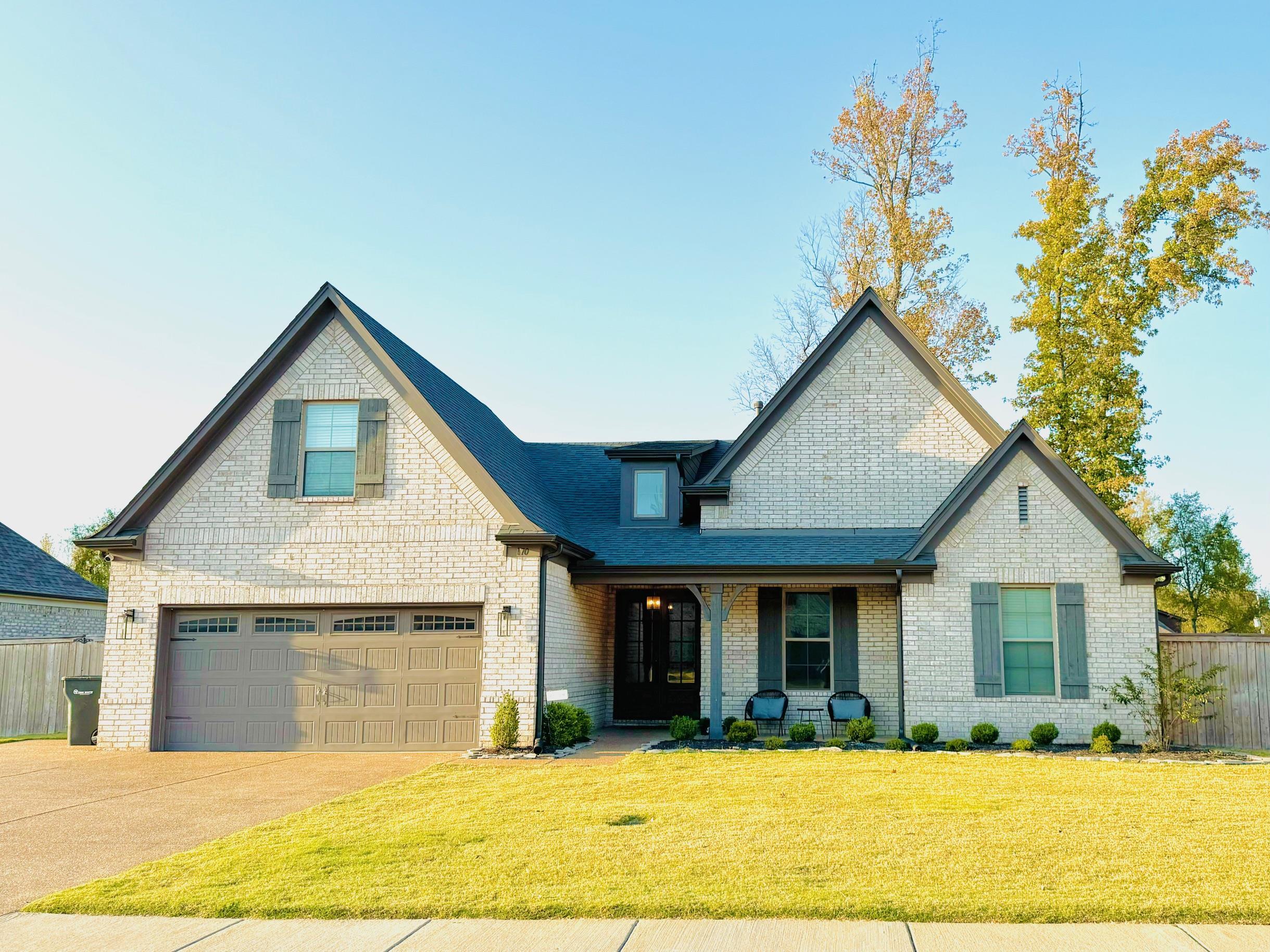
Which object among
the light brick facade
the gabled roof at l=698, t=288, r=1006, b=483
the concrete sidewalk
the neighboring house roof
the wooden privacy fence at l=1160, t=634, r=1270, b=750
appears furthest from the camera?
the neighboring house roof

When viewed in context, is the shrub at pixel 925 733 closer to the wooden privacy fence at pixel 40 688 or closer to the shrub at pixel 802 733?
the shrub at pixel 802 733

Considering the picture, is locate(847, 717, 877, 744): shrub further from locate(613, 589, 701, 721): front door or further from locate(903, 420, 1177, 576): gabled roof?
locate(613, 589, 701, 721): front door

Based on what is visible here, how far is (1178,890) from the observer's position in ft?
22.0

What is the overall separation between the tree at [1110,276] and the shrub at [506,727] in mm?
17347

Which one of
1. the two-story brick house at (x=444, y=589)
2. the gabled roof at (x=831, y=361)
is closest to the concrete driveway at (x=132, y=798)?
the two-story brick house at (x=444, y=589)

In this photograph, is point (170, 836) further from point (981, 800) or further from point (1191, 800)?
point (1191, 800)

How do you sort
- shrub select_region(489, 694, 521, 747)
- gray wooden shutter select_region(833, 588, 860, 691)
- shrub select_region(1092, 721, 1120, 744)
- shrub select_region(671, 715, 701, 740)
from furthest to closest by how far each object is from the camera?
1. gray wooden shutter select_region(833, 588, 860, 691)
2. shrub select_region(671, 715, 701, 740)
3. shrub select_region(1092, 721, 1120, 744)
4. shrub select_region(489, 694, 521, 747)

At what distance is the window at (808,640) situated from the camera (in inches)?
688

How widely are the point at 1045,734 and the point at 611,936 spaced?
36.3 feet

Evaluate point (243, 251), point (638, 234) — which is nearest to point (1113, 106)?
point (638, 234)

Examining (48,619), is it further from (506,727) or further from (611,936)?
(611,936)

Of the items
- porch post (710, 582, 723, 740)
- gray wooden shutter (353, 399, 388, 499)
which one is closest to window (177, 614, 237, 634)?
gray wooden shutter (353, 399, 388, 499)

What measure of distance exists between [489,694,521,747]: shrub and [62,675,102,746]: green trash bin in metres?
6.88

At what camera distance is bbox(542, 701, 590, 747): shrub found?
15.0 meters
